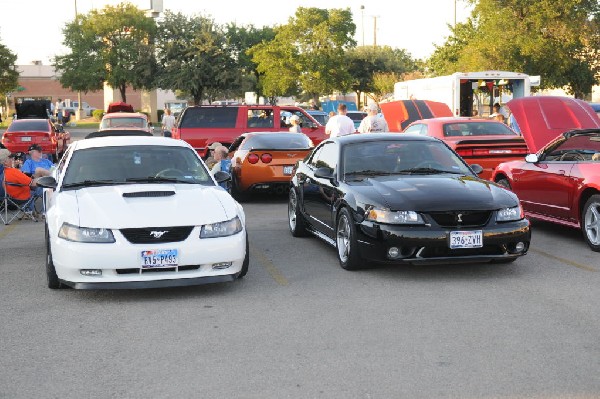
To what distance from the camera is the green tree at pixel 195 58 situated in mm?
59750

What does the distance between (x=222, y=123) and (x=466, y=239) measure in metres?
12.9

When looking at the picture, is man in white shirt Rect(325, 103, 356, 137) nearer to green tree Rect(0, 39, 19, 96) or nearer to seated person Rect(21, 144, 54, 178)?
seated person Rect(21, 144, 54, 178)

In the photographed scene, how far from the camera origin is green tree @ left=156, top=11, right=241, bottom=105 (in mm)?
59750

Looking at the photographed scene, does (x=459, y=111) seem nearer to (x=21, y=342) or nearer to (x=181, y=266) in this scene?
(x=181, y=266)

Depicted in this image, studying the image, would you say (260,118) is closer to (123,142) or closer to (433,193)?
(123,142)

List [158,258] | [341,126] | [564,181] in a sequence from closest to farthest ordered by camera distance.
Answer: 1. [158,258]
2. [564,181]
3. [341,126]

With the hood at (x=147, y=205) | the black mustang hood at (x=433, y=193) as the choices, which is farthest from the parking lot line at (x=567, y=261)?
the hood at (x=147, y=205)

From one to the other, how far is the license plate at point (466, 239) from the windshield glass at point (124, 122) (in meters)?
17.2

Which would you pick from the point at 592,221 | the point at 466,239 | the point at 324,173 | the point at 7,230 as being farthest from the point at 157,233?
the point at 7,230

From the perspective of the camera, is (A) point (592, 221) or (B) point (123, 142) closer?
(B) point (123, 142)

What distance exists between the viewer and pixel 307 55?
A: 59.6 m

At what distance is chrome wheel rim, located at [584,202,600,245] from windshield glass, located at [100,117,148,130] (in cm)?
1629

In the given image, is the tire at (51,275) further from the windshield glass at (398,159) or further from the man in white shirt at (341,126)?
the man in white shirt at (341,126)

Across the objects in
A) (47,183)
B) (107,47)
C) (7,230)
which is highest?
(107,47)
